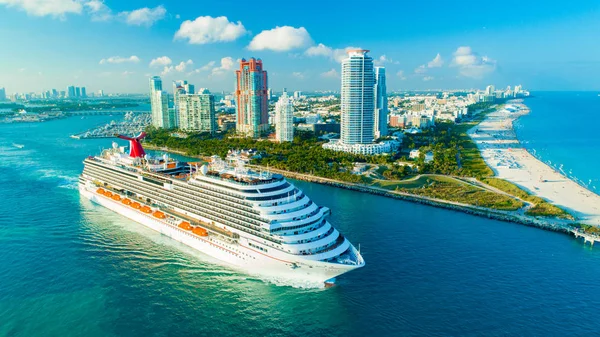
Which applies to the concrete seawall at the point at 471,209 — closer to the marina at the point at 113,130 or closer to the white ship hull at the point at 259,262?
the white ship hull at the point at 259,262

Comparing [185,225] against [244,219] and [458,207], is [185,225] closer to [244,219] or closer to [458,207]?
[244,219]

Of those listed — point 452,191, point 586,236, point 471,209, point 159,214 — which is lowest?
point 586,236

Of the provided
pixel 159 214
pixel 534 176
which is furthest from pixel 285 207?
pixel 534 176

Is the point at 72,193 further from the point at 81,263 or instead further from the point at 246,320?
the point at 246,320

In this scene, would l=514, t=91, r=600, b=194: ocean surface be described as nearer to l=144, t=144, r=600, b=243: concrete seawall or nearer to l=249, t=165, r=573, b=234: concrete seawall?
l=144, t=144, r=600, b=243: concrete seawall

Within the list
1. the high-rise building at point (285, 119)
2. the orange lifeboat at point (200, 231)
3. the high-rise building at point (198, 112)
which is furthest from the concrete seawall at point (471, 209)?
the high-rise building at point (198, 112)

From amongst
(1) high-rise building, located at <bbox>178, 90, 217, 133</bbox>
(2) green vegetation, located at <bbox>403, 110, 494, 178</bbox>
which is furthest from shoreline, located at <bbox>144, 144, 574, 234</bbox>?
(1) high-rise building, located at <bbox>178, 90, 217, 133</bbox>
